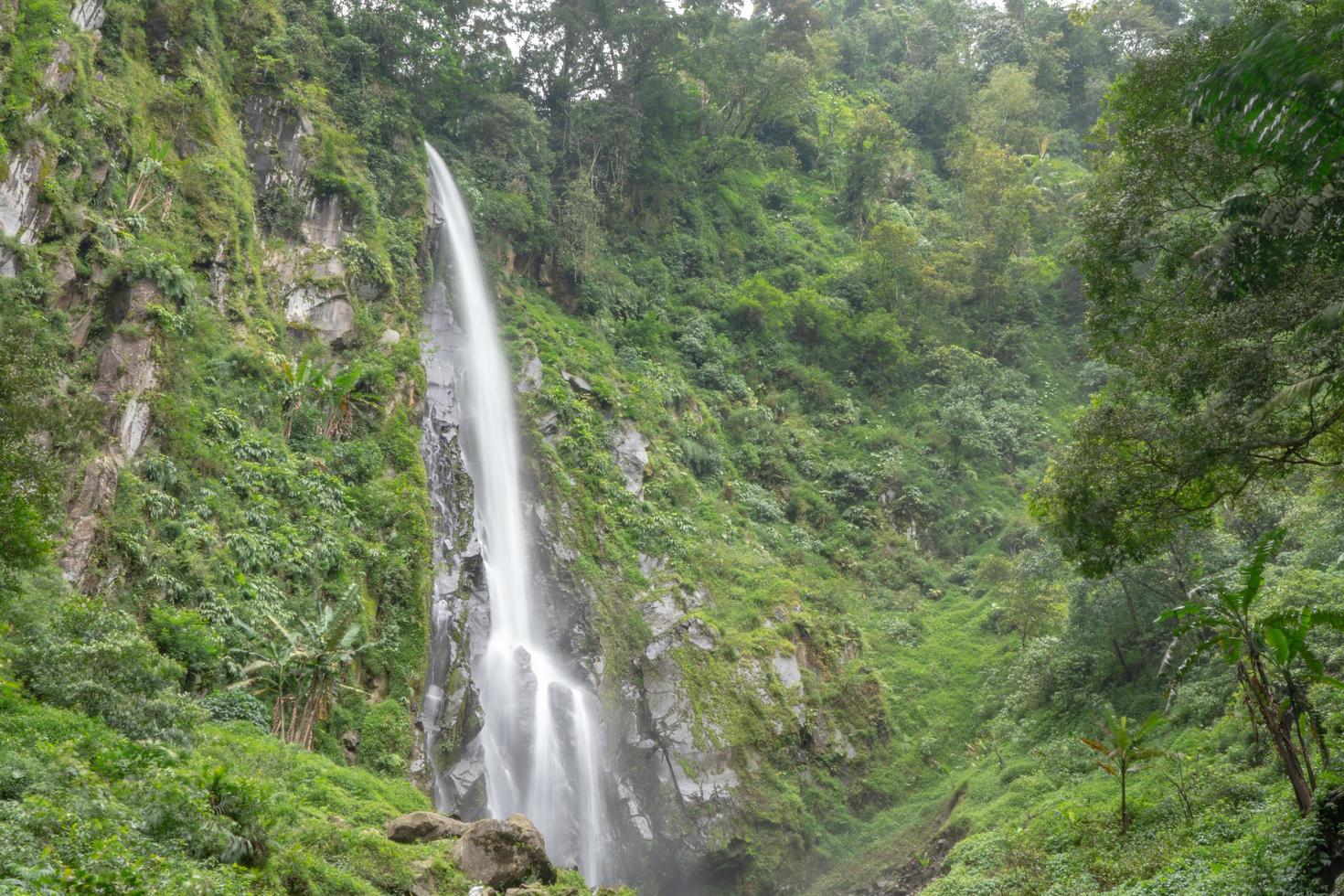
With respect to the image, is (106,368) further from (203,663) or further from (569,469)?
(569,469)

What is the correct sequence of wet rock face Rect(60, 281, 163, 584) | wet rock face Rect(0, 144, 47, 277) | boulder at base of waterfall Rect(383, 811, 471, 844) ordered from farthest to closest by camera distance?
wet rock face Rect(0, 144, 47, 277) → wet rock face Rect(60, 281, 163, 584) → boulder at base of waterfall Rect(383, 811, 471, 844)

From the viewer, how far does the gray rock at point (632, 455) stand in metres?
27.1

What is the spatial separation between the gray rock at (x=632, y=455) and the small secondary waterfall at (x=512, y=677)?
3211 mm

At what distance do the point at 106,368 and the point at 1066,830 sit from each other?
59.4 ft

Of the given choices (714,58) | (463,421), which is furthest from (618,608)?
(714,58)

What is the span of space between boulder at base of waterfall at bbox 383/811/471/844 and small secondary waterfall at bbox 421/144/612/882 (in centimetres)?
460

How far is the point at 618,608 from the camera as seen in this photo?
23.8 m

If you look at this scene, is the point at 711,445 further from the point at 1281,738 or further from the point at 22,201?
the point at 1281,738

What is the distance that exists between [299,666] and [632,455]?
13.9 meters

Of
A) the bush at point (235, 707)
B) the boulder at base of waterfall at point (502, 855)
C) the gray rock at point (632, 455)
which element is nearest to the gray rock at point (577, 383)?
the gray rock at point (632, 455)

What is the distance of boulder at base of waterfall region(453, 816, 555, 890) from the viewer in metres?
12.3

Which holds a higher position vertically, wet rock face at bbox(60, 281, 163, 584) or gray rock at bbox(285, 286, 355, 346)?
gray rock at bbox(285, 286, 355, 346)

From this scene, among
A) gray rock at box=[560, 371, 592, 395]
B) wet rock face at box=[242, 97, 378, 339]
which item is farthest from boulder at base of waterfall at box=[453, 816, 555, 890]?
gray rock at box=[560, 371, 592, 395]

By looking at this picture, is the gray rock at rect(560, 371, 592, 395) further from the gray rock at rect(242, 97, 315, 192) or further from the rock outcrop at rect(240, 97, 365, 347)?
the gray rock at rect(242, 97, 315, 192)
